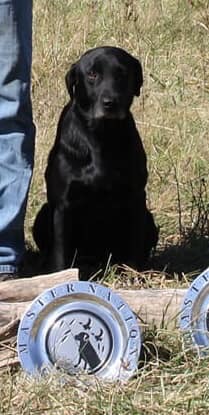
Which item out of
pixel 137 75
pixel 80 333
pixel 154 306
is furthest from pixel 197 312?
pixel 137 75

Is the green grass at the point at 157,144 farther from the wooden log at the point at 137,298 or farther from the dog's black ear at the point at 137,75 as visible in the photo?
the dog's black ear at the point at 137,75

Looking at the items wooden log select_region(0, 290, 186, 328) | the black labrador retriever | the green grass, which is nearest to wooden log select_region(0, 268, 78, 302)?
wooden log select_region(0, 290, 186, 328)

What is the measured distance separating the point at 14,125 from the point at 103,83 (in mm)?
452

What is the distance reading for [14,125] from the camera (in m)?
3.34

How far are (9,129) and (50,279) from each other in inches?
22.2

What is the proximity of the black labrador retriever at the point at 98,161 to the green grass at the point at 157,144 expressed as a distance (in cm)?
25

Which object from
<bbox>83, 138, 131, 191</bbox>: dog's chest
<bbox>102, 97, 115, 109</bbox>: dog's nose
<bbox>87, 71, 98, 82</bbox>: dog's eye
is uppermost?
<bbox>87, 71, 98, 82</bbox>: dog's eye

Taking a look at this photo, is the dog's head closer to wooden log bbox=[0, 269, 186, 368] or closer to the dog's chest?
the dog's chest

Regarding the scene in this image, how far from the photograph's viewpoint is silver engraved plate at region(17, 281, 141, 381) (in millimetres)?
2809

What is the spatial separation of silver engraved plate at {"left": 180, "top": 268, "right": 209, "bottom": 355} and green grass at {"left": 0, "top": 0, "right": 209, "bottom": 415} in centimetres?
5

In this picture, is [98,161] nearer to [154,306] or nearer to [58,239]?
[58,239]

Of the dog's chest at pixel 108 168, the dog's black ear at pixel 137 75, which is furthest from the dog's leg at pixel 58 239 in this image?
the dog's black ear at pixel 137 75

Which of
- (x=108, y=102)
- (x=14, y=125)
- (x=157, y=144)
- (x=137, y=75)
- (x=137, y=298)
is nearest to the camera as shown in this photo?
(x=137, y=298)

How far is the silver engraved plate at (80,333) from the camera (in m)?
2.81
